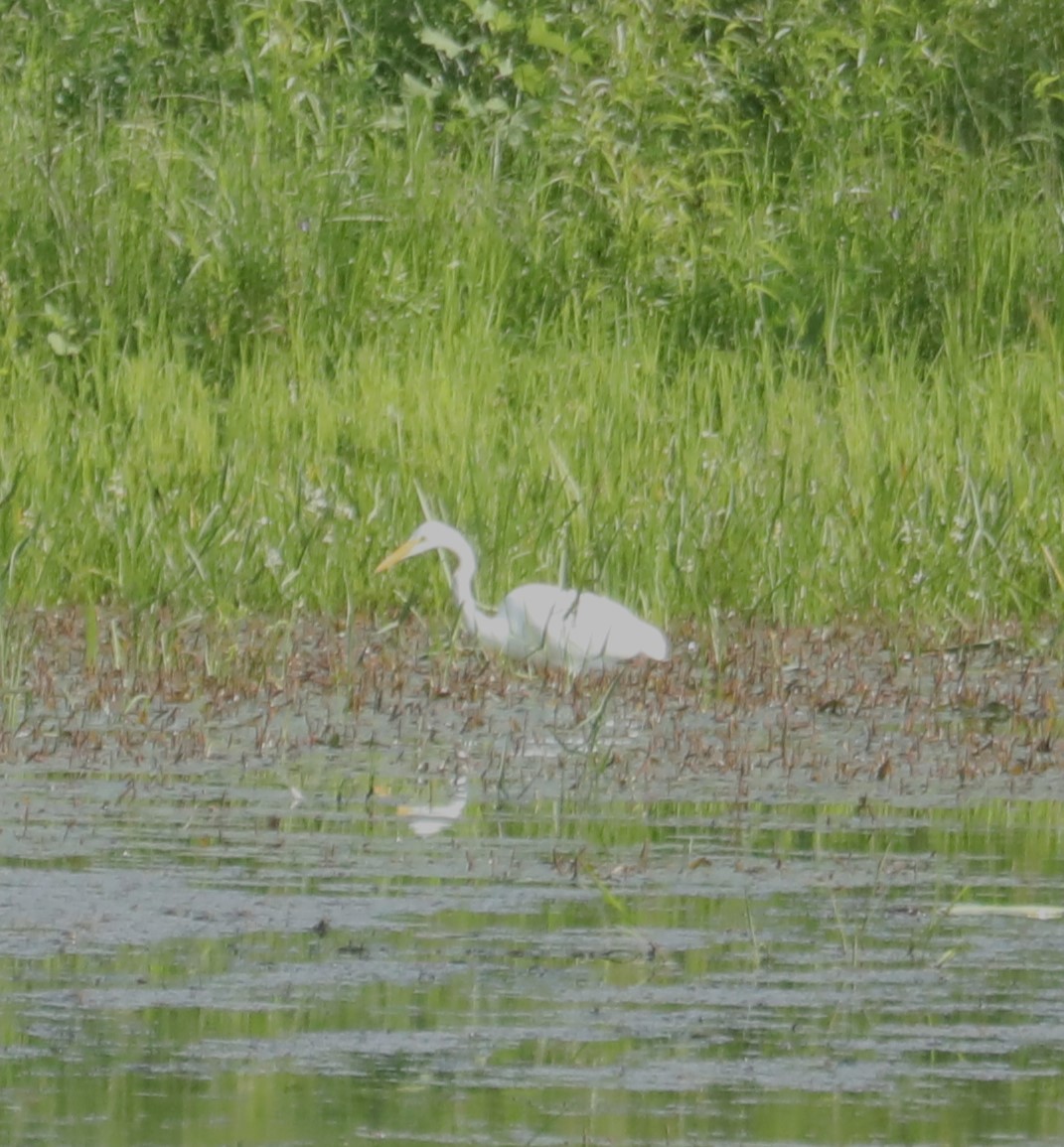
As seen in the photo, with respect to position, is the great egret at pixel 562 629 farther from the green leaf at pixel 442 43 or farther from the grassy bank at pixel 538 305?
the green leaf at pixel 442 43

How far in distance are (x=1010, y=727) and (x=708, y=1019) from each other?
2.71 metres

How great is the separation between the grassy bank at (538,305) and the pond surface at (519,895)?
0.61 m

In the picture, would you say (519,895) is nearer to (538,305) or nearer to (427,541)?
(427,541)

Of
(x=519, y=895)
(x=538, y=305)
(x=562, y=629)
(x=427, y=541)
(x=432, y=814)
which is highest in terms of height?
(x=538, y=305)

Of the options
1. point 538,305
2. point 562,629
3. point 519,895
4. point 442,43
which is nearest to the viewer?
point 519,895

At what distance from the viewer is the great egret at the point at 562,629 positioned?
22.1ft

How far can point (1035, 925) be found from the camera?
14.4ft

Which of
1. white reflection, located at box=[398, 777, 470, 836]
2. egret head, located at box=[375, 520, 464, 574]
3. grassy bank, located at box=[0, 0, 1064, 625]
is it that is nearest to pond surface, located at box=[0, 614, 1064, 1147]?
white reflection, located at box=[398, 777, 470, 836]

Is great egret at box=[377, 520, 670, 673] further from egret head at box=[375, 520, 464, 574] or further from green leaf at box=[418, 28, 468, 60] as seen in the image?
green leaf at box=[418, 28, 468, 60]

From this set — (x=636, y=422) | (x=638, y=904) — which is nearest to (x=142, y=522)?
(x=636, y=422)

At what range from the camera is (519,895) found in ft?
14.9

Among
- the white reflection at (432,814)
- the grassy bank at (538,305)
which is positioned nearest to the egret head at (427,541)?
the grassy bank at (538,305)

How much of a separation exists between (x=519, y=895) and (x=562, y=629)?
2238 mm

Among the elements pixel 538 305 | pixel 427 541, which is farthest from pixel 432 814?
pixel 538 305
